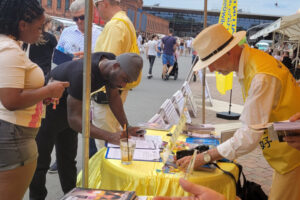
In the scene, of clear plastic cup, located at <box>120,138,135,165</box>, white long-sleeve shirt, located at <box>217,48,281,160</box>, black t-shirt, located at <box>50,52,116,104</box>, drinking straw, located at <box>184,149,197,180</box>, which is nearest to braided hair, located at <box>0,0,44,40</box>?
black t-shirt, located at <box>50,52,116,104</box>

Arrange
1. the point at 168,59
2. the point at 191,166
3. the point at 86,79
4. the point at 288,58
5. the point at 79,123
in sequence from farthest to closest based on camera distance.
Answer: the point at 288,58, the point at 168,59, the point at 79,123, the point at 86,79, the point at 191,166

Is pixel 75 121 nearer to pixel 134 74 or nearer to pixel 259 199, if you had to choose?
pixel 134 74

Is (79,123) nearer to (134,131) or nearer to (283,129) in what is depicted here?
(134,131)

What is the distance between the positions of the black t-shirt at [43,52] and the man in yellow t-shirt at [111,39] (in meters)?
1.33

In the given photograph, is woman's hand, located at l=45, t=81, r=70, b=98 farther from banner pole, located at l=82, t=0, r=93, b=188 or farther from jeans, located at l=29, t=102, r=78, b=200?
jeans, located at l=29, t=102, r=78, b=200

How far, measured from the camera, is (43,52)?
438cm

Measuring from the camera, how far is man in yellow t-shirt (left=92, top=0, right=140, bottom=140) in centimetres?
310

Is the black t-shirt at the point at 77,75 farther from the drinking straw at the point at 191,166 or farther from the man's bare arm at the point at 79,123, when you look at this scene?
the drinking straw at the point at 191,166

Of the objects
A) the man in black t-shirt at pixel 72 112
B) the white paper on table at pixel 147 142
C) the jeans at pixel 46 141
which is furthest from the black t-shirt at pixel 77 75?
the white paper on table at pixel 147 142

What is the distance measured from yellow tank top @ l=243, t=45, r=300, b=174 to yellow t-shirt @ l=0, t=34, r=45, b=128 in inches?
50.4

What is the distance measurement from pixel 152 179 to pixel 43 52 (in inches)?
122

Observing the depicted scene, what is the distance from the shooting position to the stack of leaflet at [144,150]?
2203 millimetres

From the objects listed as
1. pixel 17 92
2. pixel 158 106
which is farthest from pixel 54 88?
pixel 158 106

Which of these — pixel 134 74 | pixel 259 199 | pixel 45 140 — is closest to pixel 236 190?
pixel 259 199
